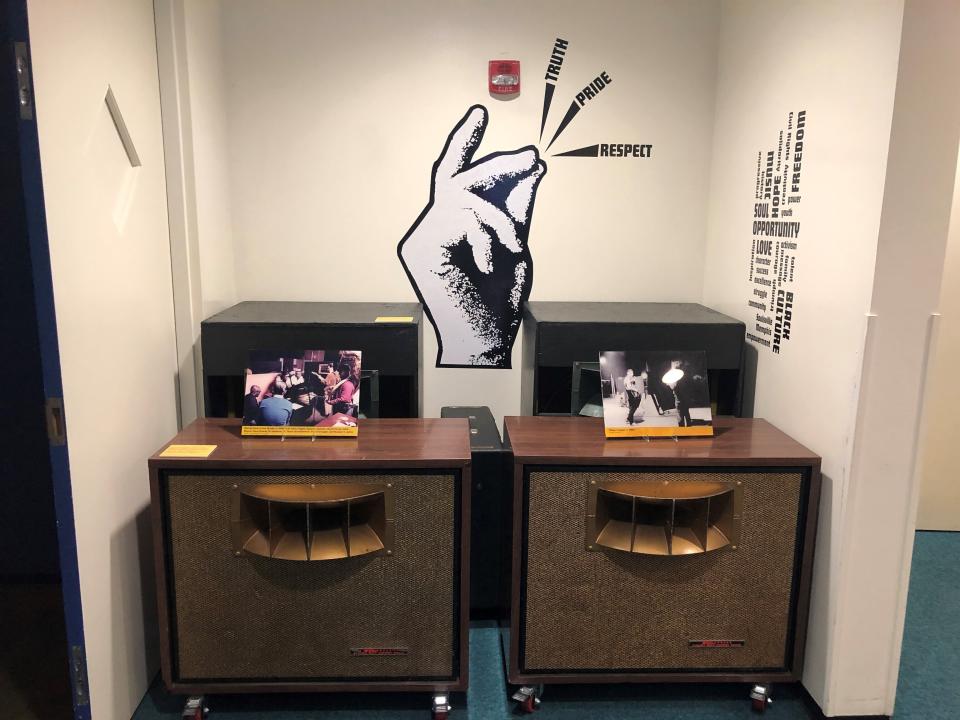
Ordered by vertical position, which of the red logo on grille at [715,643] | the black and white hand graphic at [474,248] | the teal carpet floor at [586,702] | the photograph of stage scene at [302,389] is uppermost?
the black and white hand graphic at [474,248]

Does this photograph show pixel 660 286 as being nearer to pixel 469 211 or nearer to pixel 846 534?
pixel 469 211

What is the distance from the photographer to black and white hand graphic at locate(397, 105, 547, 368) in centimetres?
242

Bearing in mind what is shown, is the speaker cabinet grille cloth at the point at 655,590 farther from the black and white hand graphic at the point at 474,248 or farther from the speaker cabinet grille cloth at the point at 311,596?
the black and white hand graphic at the point at 474,248

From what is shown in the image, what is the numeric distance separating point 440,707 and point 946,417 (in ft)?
7.16

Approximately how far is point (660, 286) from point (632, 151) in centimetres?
47

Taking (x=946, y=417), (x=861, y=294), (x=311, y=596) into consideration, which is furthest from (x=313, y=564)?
(x=946, y=417)

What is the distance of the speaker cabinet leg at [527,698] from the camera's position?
1801 mm

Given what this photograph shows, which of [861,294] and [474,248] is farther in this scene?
[474,248]

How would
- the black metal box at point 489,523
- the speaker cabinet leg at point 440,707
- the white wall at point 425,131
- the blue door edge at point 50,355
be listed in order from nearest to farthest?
the blue door edge at point 50,355 → the speaker cabinet leg at point 440,707 → the black metal box at point 489,523 → the white wall at point 425,131

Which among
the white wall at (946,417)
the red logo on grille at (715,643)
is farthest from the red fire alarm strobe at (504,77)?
the red logo on grille at (715,643)

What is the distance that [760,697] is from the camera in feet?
5.89

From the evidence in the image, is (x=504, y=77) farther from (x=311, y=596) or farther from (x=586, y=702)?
(x=586, y=702)

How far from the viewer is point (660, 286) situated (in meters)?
2.54

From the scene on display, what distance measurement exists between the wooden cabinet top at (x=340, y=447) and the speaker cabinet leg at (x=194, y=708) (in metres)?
0.59
